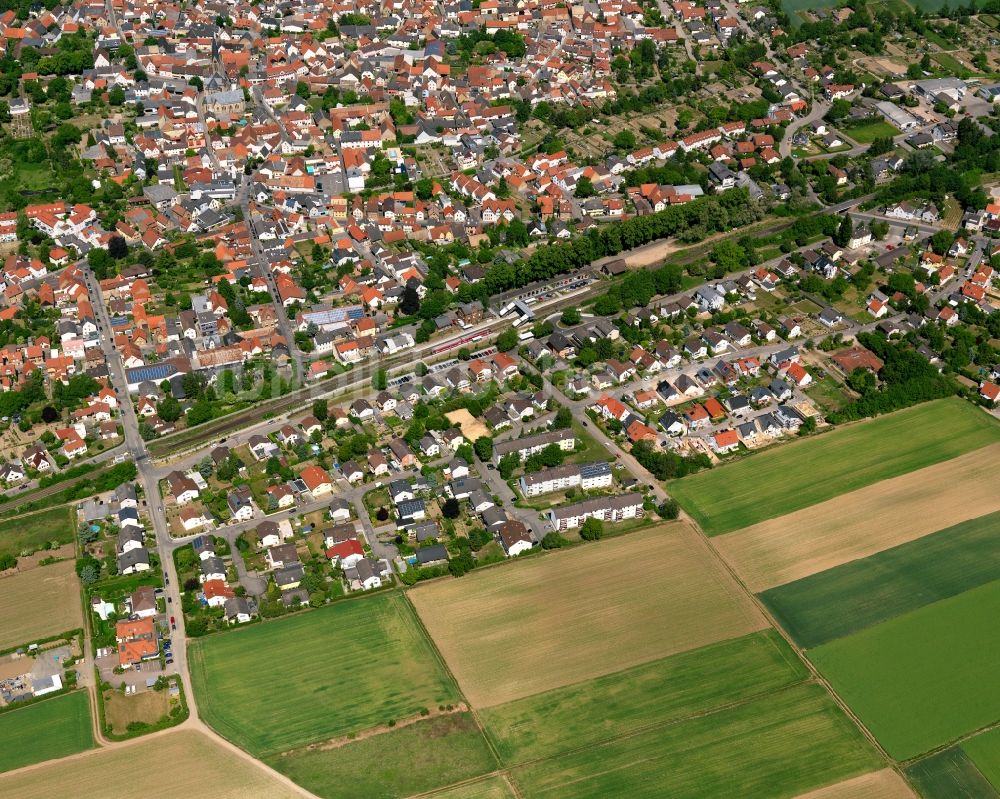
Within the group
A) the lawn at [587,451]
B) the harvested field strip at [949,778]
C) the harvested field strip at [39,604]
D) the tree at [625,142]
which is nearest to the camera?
the harvested field strip at [949,778]

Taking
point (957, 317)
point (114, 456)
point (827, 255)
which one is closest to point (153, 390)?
point (114, 456)

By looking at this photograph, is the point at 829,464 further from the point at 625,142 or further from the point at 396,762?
the point at 625,142

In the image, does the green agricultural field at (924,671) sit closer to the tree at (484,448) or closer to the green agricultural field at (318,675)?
the green agricultural field at (318,675)

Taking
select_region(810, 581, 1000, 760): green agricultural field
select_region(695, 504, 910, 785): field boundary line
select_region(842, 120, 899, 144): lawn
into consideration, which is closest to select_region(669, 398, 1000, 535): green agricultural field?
select_region(695, 504, 910, 785): field boundary line

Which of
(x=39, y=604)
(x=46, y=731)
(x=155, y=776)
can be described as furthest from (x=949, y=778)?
(x=39, y=604)

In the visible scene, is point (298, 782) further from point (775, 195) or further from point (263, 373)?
point (775, 195)

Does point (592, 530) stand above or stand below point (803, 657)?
above

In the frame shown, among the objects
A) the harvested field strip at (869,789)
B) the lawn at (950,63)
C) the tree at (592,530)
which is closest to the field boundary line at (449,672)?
the tree at (592,530)
